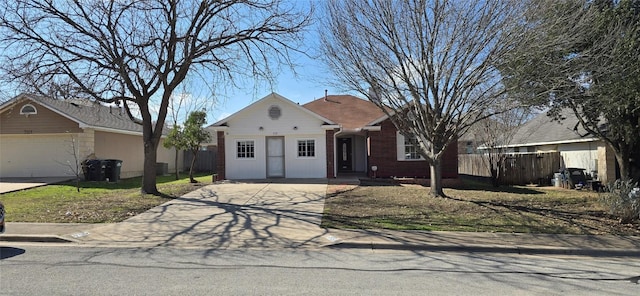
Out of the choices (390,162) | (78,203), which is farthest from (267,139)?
(78,203)

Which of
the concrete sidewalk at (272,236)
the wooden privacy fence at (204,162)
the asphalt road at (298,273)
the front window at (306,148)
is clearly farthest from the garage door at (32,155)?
the asphalt road at (298,273)

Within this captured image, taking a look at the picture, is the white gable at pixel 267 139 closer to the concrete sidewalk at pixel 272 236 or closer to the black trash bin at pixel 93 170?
the black trash bin at pixel 93 170

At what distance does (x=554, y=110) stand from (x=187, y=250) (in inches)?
524

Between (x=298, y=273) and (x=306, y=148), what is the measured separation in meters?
13.5

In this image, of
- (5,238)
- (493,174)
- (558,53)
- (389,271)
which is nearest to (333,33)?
(558,53)

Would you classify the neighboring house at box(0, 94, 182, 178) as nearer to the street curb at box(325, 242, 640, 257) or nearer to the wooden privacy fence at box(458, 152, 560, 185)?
the street curb at box(325, 242, 640, 257)

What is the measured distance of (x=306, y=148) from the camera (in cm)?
1947

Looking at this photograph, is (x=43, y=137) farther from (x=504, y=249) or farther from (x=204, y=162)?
(x=504, y=249)

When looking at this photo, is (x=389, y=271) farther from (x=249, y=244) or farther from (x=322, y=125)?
(x=322, y=125)

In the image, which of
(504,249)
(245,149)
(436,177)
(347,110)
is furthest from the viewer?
(347,110)

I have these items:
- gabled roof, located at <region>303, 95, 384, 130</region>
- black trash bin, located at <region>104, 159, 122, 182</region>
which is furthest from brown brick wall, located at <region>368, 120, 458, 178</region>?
black trash bin, located at <region>104, 159, 122, 182</region>

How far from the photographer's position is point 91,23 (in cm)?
1274

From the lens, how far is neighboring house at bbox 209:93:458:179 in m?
19.3

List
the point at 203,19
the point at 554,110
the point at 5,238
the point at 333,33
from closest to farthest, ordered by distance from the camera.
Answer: the point at 5,238 < the point at 333,33 < the point at 203,19 < the point at 554,110
